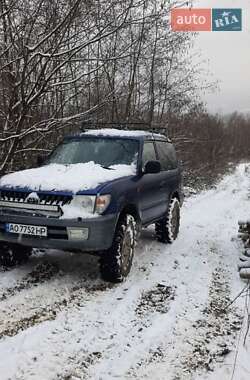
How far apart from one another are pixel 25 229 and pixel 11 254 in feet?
2.36

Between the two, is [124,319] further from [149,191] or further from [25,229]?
[149,191]

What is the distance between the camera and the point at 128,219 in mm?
6301

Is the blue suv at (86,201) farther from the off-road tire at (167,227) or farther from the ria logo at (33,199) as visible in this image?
the off-road tire at (167,227)

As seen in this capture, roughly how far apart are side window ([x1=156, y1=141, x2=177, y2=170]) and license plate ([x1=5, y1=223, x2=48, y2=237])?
3.10 meters

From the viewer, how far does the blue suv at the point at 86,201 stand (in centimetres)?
566

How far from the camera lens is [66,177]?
6.05m

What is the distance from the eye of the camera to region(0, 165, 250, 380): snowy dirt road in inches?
149

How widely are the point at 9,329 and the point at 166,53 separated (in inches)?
529

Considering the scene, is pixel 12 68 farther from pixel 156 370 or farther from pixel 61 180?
pixel 156 370

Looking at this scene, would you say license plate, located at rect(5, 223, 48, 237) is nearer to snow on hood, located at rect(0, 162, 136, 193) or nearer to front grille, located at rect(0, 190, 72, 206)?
front grille, located at rect(0, 190, 72, 206)

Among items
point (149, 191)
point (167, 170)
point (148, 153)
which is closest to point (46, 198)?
point (149, 191)

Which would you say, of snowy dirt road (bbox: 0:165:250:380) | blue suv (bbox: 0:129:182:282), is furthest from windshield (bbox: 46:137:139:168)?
snowy dirt road (bbox: 0:165:250:380)

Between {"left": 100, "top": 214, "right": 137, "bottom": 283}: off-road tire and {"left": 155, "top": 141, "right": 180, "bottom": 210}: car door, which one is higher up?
{"left": 155, "top": 141, "right": 180, "bottom": 210}: car door

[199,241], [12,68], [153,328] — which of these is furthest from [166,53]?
[153,328]
